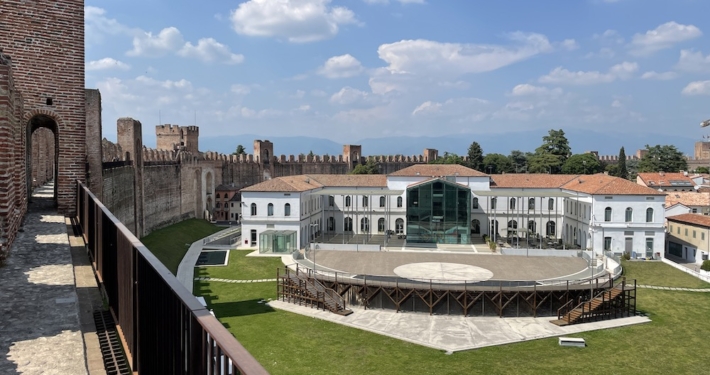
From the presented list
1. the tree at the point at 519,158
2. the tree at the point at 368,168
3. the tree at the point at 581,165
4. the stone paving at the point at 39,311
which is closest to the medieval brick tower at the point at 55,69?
the stone paving at the point at 39,311

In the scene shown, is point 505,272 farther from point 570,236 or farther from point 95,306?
point 95,306

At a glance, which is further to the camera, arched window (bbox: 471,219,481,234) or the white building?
arched window (bbox: 471,219,481,234)

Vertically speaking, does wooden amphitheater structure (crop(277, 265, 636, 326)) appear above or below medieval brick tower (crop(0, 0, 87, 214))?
below

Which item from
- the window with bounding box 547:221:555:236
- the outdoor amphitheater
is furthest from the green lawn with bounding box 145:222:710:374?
the window with bounding box 547:221:555:236


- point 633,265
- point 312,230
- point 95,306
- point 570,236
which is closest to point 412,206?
point 312,230

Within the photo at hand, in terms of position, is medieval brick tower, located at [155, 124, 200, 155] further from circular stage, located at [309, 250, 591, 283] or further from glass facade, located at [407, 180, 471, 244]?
circular stage, located at [309, 250, 591, 283]

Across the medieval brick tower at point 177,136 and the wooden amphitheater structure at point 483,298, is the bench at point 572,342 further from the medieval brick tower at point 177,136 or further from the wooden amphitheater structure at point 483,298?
the medieval brick tower at point 177,136

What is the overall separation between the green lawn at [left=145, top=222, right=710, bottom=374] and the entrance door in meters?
11.5

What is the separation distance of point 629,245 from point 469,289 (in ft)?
64.6

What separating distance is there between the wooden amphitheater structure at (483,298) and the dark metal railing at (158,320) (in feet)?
61.3

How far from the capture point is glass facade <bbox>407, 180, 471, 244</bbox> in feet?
136

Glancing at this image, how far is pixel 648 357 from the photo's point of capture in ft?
64.6

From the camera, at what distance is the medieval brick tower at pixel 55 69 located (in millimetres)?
13234

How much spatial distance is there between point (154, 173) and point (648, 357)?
1365 inches
